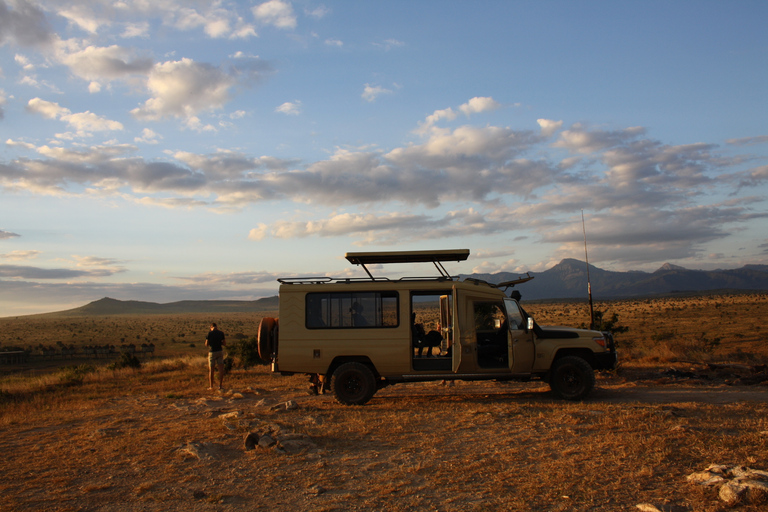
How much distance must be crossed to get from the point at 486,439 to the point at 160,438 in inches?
200

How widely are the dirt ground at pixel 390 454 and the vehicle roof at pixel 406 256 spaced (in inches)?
120

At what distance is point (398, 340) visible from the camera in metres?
10.7

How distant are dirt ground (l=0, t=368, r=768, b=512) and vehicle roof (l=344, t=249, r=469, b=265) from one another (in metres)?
3.06

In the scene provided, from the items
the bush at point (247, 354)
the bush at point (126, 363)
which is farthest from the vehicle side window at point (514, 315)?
the bush at point (126, 363)

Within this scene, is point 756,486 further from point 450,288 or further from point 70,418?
point 70,418

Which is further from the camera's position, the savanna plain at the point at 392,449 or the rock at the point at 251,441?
the rock at the point at 251,441

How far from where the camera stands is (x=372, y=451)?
7.18 meters

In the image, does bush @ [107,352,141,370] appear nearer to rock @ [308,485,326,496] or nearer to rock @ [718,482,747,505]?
rock @ [308,485,326,496]

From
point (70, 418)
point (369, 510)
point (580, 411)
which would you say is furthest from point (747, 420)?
point (70, 418)

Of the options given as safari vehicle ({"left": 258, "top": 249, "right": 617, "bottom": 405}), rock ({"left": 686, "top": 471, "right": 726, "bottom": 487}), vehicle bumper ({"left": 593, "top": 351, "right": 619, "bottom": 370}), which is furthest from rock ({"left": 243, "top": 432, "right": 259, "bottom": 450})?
vehicle bumper ({"left": 593, "top": 351, "right": 619, "bottom": 370})

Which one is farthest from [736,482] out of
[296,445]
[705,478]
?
[296,445]

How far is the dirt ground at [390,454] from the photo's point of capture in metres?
5.43

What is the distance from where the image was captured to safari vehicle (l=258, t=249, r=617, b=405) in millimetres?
10711

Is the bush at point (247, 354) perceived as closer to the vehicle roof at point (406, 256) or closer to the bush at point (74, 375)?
the bush at point (74, 375)
